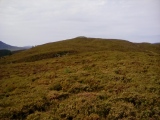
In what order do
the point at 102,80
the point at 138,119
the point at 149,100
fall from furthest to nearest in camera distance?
the point at 102,80 → the point at 149,100 → the point at 138,119

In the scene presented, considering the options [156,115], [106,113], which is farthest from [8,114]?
[156,115]

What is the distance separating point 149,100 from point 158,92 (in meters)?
1.88

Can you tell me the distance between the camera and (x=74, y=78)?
789 inches

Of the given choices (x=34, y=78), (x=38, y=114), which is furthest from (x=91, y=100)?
(x=34, y=78)

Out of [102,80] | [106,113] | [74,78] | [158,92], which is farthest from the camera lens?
[74,78]

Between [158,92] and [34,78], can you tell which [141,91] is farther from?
[34,78]

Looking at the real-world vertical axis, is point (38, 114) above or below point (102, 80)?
below

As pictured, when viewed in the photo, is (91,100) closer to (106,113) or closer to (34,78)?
(106,113)

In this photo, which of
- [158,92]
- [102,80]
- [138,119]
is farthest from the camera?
[102,80]

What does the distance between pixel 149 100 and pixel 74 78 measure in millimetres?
7786

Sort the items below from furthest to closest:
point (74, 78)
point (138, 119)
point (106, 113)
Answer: point (74, 78), point (106, 113), point (138, 119)

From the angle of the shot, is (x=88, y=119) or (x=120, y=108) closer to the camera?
(x=88, y=119)

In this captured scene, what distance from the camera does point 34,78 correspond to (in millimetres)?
22047

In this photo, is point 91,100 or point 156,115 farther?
point 91,100
